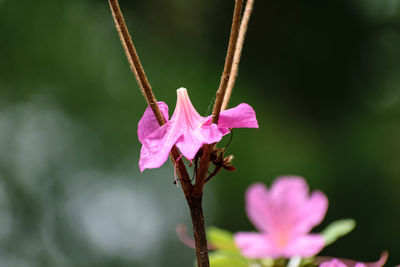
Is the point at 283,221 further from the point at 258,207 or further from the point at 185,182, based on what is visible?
the point at 185,182

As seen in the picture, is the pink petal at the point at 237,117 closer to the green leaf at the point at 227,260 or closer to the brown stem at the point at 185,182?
the brown stem at the point at 185,182

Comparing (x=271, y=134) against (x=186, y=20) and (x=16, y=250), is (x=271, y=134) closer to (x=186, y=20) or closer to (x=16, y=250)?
(x=186, y=20)

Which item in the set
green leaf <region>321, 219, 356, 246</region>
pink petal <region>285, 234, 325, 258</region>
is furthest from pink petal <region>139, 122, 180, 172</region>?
green leaf <region>321, 219, 356, 246</region>

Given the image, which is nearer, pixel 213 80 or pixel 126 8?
pixel 213 80

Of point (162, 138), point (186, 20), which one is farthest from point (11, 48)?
point (162, 138)

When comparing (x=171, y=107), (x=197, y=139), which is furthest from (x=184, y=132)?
(x=171, y=107)

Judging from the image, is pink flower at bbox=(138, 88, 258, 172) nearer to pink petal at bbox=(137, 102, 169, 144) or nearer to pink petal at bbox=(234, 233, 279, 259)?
pink petal at bbox=(137, 102, 169, 144)
